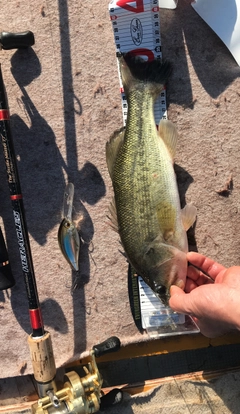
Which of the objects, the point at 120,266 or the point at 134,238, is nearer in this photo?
the point at 134,238

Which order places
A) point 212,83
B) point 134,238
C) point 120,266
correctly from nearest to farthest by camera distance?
point 134,238 < point 212,83 < point 120,266

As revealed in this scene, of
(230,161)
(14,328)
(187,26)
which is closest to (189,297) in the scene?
(230,161)

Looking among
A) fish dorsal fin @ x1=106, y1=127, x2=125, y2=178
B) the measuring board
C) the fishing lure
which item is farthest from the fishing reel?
fish dorsal fin @ x1=106, y1=127, x2=125, y2=178

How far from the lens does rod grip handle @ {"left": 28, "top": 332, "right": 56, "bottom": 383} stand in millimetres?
1449

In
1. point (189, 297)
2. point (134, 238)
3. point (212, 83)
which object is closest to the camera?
point (189, 297)

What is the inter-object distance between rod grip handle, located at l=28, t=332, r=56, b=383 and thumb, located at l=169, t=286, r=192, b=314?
0.51 metres

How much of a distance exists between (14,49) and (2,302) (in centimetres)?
106

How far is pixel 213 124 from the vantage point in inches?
60.3

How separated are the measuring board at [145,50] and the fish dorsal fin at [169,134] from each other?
0.12 metres

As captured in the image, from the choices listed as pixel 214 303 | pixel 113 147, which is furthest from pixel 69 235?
pixel 214 303

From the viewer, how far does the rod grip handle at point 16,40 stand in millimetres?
1444

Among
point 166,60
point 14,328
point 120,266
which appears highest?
point 166,60

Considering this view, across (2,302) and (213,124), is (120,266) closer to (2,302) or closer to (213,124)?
(2,302)

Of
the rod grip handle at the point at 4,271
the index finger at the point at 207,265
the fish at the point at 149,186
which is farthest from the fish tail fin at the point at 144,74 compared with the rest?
the rod grip handle at the point at 4,271
